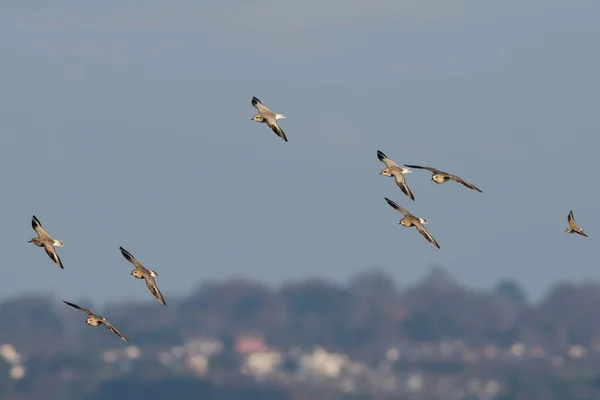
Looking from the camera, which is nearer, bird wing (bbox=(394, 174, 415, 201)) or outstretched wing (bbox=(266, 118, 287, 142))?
bird wing (bbox=(394, 174, 415, 201))

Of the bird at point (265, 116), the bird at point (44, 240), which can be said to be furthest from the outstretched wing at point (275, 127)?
the bird at point (44, 240)

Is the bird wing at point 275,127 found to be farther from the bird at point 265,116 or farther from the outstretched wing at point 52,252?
Answer: the outstretched wing at point 52,252

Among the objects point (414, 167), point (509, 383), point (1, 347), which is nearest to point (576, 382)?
point (509, 383)

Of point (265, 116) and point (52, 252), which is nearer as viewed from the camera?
point (52, 252)

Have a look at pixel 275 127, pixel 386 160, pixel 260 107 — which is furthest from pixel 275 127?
pixel 386 160

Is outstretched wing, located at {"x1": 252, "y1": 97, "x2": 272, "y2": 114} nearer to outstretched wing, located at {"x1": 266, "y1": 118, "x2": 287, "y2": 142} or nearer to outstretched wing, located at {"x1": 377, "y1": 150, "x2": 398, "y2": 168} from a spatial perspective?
outstretched wing, located at {"x1": 266, "y1": 118, "x2": 287, "y2": 142}

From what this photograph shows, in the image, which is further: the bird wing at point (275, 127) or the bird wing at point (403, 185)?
the bird wing at point (275, 127)

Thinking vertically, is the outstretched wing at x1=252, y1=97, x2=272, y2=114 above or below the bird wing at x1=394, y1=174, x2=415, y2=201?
above

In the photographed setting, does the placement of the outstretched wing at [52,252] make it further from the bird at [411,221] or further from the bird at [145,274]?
the bird at [411,221]

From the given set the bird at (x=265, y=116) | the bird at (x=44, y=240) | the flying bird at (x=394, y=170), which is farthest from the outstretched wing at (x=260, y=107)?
the bird at (x=44, y=240)

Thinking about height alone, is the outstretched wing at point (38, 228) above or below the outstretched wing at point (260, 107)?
below

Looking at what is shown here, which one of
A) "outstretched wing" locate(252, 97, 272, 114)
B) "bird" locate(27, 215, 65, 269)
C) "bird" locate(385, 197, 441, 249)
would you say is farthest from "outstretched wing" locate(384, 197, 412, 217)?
"bird" locate(27, 215, 65, 269)

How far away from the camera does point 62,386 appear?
122 metres

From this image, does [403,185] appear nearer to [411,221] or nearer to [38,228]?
[411,221]
